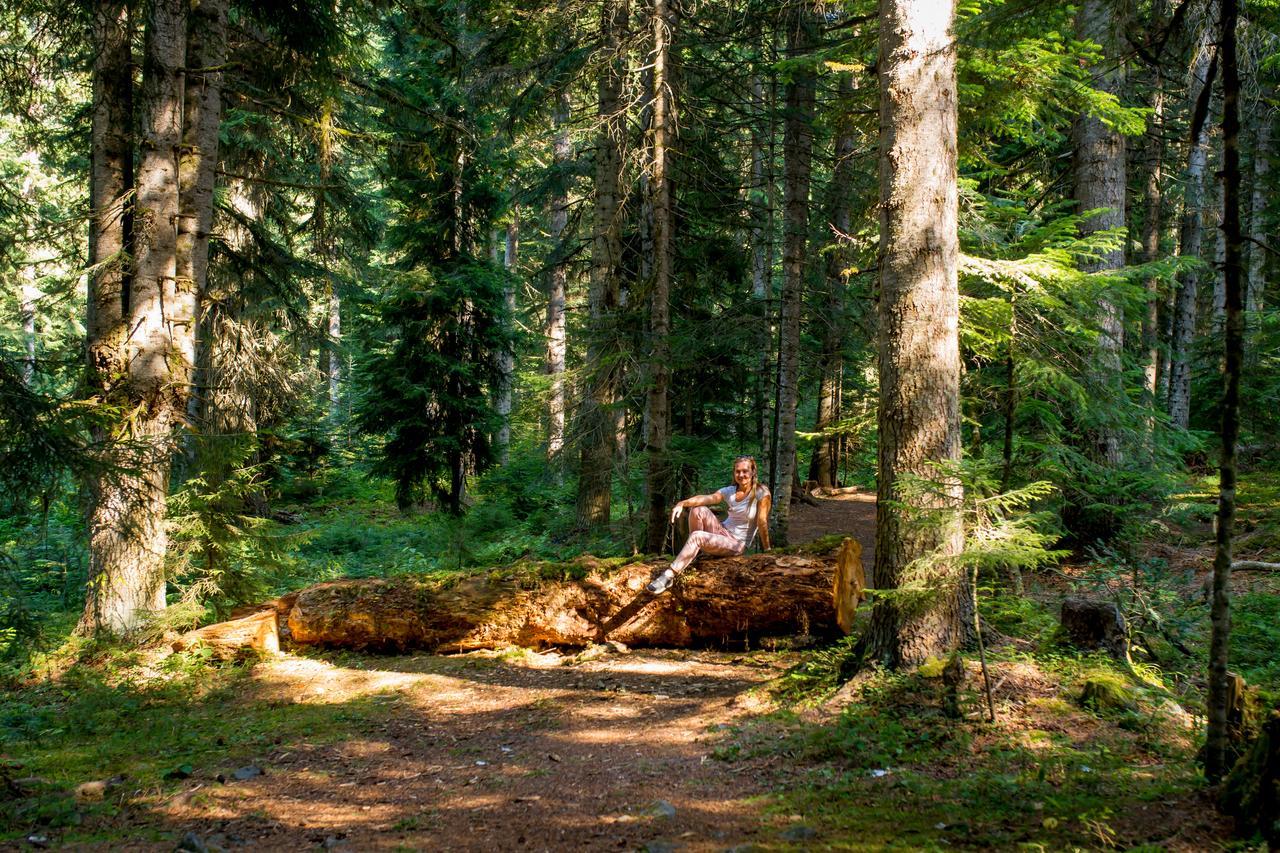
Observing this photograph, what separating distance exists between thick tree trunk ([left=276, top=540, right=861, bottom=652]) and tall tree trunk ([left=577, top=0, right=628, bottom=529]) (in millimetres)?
3754

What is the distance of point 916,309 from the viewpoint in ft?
19.6

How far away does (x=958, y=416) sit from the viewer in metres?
5.96

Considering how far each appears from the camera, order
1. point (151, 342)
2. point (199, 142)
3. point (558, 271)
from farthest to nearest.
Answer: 1. point (558, 271)
2. point (199, 142)
3. point (151, 342)

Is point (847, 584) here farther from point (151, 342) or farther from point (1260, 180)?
point (1260, 180)

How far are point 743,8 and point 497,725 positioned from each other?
1341 cm

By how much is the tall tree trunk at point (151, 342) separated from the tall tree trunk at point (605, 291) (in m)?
5.57

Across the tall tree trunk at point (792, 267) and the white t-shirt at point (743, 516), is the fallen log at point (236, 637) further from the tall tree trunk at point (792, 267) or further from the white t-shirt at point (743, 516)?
the tall tree trunk at point (792, 267)

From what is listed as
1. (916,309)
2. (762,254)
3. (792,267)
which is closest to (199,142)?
(792,267)

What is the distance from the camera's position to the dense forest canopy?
5.91 metres

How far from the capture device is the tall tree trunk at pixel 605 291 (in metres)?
12.1

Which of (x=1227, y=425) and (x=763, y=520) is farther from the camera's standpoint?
(x=763, y=520)

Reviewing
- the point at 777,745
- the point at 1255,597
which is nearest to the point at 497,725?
the point at 777,745

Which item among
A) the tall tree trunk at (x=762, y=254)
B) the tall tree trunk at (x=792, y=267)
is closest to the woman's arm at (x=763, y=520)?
the tall tree trunk at (x=792, y=267)

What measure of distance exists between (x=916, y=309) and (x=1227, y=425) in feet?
8.11
